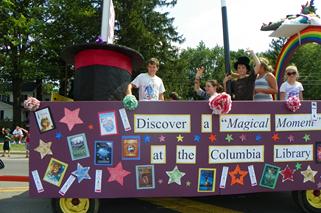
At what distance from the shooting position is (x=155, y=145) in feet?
16.8

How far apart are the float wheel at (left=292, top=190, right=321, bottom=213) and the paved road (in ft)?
0.56

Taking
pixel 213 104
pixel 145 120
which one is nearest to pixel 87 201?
pixel 145 120

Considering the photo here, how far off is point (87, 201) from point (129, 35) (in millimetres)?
31416

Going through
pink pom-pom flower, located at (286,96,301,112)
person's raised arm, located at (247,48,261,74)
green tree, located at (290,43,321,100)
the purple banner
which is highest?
green tree, located at (290,43,321,100)

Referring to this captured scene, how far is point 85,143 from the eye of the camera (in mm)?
4992

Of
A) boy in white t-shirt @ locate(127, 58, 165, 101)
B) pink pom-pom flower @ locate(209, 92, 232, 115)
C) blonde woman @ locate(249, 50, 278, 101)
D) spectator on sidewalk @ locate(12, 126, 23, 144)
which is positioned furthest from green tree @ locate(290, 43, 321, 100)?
pink pom-pom flower @ locate(209, 92, 232, 115)

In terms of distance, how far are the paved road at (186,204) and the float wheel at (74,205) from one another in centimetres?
62

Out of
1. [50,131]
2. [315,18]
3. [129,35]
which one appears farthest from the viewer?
[129,35]

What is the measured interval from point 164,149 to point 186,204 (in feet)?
4.40

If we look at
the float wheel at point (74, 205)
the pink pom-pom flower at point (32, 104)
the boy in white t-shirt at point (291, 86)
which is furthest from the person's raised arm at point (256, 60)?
the pink pom-pom flower at point (32, 104)

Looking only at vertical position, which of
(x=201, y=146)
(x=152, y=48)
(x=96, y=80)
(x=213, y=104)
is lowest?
(x=201, y=146)

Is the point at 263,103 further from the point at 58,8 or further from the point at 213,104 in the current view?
A: the point at 58,8

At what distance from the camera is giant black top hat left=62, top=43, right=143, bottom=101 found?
5.38m

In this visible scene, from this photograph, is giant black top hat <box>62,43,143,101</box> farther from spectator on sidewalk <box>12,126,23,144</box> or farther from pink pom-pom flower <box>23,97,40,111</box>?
spectator on sidewalk <box>12,126,23,144</box>
